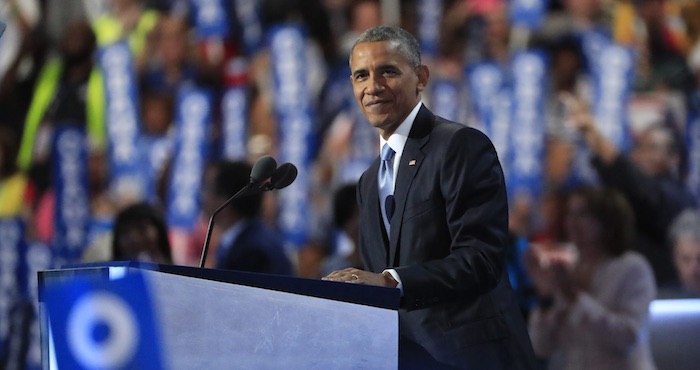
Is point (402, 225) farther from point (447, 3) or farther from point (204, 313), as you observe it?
point (447, 3)

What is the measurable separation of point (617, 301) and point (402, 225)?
5.80 ft

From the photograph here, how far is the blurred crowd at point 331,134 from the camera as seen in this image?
3646 millimetres

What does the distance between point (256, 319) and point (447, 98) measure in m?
3.07

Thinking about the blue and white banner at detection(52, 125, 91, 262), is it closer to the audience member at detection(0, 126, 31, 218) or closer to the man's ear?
the audience member at detection(0, 126, 31, 218)

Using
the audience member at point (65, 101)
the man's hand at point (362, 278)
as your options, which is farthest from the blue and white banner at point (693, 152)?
the audience member at point (65, 101)

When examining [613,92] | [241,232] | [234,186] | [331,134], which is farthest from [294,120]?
[613,92]

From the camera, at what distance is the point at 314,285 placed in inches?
64.7

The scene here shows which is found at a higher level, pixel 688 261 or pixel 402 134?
pixel 402 134

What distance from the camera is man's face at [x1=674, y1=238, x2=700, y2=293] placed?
13.1ft

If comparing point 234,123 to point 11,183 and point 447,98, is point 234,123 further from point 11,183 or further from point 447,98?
point 11,183

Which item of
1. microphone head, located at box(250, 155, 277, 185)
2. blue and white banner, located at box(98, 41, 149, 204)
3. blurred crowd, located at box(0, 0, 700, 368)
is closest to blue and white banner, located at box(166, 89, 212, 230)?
blurred crowd, located at box(0, 0, 700, 368)

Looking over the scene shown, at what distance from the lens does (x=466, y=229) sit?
71.5 inches

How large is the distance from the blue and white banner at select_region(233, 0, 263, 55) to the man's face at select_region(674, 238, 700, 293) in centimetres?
218

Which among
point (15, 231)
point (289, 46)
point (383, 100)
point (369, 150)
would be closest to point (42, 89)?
point (15, 231)
